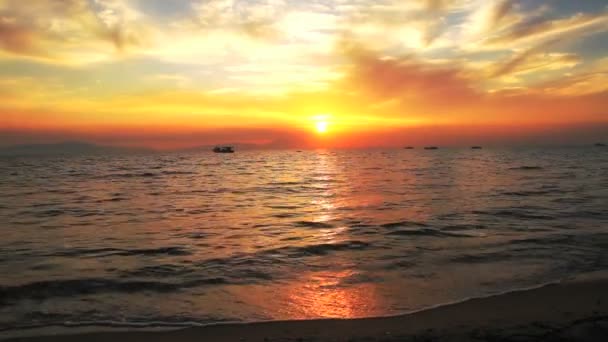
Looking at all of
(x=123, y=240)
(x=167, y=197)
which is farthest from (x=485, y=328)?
(x=167, y=197)

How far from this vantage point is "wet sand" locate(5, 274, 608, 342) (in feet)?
20.1

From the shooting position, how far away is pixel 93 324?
294 inches

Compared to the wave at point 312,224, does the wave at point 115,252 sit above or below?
above

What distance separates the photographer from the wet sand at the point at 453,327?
6129 millimetres

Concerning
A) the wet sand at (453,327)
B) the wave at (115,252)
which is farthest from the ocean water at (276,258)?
the wet sand at (453,327)

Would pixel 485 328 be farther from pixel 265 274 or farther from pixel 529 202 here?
pixel 529 202

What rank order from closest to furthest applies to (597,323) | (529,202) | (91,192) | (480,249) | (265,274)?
(597,323) → (265,274) → (480,249) → (529,202) → (91,192)

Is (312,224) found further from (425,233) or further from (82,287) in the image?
(82,287)

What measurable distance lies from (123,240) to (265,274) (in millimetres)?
7355

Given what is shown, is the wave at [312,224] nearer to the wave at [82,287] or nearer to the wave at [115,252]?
the wave at [115,252]

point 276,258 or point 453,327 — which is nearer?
point 453,327

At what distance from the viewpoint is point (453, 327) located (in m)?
6.71

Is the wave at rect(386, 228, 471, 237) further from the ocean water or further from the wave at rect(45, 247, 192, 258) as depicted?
the wave at rect(45, 247, 192, 258)

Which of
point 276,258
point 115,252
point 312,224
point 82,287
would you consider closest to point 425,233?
point 312,224
